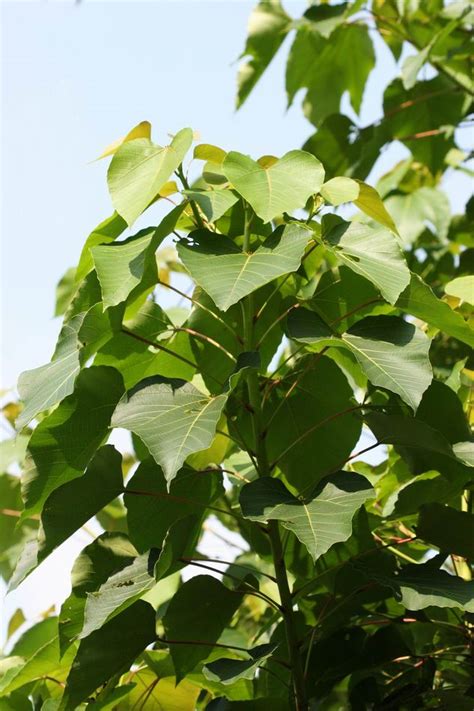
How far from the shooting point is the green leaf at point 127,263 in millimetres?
919

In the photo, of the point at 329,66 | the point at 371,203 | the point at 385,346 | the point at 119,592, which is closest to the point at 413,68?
the point at 329,66

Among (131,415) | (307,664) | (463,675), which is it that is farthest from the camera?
(463,675)

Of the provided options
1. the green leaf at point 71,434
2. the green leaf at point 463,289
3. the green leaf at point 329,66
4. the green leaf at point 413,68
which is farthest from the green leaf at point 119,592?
the green leaf at point 329,66

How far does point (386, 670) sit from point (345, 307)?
44 cm

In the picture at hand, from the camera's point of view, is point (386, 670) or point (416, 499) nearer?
point (416, 499)

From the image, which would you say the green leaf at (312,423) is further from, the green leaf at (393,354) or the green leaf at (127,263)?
the green leaf at (127,263)

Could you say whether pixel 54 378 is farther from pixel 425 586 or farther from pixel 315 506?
pixel 425 586

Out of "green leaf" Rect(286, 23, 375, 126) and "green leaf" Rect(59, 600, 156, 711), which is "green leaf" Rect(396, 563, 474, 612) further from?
"green leaf" Rect(286, 23, 375, 126)

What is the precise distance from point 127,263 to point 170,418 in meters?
0.16

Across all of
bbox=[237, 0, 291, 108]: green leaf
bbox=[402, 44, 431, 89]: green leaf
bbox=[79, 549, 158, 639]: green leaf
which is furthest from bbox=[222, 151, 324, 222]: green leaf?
bbox=[237, 0, 291, 108]: green leaf

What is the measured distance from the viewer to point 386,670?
1.17 meters

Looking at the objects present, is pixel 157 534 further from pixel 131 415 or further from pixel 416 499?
pixel 416 499

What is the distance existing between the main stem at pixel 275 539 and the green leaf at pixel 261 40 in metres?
1.04

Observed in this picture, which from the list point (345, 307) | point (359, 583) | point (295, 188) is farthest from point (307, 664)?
point (295, 188)
